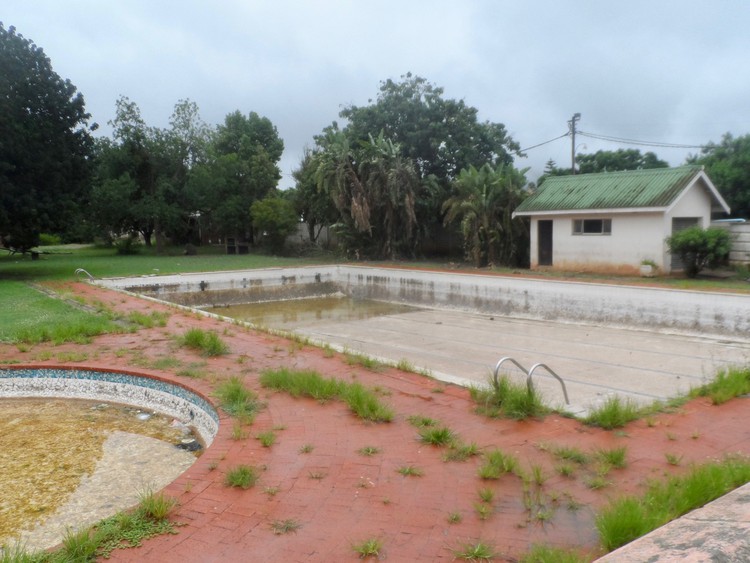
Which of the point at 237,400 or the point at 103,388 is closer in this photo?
the point at 237,400

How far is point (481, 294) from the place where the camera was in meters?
19.0

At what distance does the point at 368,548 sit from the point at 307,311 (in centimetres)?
1674

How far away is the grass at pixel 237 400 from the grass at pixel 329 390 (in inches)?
15.1

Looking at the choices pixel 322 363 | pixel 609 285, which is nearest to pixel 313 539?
pixel 322 363

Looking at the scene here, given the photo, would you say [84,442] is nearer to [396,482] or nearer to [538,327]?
[396,482]

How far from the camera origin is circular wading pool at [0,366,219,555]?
5.12 meters

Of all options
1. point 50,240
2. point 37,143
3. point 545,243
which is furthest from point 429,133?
point 50,240

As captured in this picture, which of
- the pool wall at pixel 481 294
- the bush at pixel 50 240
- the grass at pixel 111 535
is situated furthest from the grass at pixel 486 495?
the bush at pixel 50 240

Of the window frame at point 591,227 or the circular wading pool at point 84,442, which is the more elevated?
the window frame at point 591,227

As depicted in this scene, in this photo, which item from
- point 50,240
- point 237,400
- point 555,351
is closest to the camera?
point 237,400

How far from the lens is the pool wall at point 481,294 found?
14039mm

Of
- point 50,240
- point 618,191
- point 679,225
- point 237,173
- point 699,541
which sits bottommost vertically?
point 699,541

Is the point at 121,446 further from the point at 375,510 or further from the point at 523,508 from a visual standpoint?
the point at 523,508

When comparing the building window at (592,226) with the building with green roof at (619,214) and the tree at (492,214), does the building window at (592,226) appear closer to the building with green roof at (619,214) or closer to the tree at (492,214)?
the building with green roof at (619,214)
